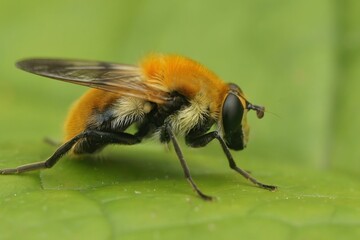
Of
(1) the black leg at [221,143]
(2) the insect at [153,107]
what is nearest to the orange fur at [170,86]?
(2) the insect at [153,107]

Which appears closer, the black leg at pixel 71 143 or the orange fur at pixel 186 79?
the black leg at pixel 71 143

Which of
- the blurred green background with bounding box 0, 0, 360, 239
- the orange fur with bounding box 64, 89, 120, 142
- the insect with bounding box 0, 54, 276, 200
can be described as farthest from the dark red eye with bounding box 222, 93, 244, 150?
the orange fur with bounding box 64, 89, 120, 142

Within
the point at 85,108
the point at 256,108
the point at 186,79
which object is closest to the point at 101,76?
the point at 85,108

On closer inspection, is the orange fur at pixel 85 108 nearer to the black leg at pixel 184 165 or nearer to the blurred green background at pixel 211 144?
the blurred green background at pixel 211 144

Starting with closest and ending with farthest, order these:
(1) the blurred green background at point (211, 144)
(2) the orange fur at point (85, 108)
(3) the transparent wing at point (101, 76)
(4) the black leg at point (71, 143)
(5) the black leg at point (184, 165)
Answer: (1) the blurred green background at point (211, 144) → (5) the black leg at point (184, 165) → (4) the black leg at point (71, 143) → (3) the transparent wing at point (101, 76) → (2) the orange fur at point (85, 108)

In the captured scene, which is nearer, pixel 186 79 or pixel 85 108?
pixel 186 79

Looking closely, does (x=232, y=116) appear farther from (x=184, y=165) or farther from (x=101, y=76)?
(x=101, y=76)

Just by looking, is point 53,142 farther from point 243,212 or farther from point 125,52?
point 243,212
